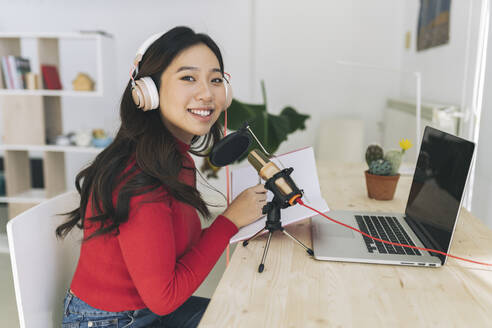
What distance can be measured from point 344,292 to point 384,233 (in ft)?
1.11

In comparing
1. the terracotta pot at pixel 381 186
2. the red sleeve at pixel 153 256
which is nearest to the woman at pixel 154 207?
the red sleeve at pixel 153 256

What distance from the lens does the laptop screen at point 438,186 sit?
0.83m

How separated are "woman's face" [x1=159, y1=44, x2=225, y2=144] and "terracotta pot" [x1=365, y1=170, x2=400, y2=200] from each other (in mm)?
657

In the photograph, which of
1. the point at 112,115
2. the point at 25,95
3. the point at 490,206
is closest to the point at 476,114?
the point at 490,206

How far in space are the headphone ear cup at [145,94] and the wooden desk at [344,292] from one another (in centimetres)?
40

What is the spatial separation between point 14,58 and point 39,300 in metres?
2.34

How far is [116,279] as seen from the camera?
0.91 m

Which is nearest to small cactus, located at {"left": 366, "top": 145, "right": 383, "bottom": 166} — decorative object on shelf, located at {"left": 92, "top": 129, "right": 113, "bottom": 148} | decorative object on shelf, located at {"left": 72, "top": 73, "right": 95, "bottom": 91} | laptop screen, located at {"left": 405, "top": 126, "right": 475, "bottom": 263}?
laptop screen, located at {"left": 405, "top": 126, "right": 475, "bottom": 263}

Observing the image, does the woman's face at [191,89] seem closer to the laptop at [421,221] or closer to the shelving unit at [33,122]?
the laptop at [421,221]

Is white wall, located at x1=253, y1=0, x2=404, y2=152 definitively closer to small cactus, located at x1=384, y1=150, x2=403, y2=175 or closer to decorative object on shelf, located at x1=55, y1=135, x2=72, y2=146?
decorative object on shelf, located at x1=55, y1=135, x2=72, y2=146

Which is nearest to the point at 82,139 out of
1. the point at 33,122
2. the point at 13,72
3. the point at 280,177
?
the point at 33,122

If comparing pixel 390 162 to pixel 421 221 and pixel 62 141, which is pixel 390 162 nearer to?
pixel 421 221

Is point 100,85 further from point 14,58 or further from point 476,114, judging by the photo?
point 476,114

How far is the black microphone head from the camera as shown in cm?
84
